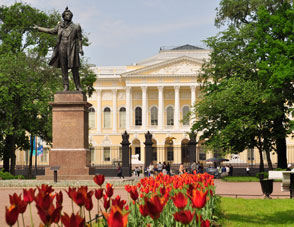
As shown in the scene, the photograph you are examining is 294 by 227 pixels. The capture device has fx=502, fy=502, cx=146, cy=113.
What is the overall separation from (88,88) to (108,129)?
39426 millimetres

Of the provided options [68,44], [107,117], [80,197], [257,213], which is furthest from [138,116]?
[80,197]

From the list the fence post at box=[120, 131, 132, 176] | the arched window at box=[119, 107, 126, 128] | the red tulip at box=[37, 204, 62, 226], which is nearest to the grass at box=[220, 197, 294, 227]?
the red tulip at box=[37, 204, 62, 226]

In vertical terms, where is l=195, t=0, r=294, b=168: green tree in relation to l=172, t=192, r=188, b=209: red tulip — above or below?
above

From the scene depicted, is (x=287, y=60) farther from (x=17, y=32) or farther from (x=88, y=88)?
(x=17, y=32)

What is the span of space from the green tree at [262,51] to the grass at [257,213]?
13.0 m

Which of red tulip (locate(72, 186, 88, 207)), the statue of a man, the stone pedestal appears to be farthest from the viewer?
the statue of a man

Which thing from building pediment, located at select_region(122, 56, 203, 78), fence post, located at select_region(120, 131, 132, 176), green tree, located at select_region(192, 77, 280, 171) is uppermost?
building pediment, located at select_region(122, 56, 203, 78)

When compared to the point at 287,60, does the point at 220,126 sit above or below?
below

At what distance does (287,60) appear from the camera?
25359 mm

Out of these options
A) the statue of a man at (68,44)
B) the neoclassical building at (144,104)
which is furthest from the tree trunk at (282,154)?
the neoclassical building at (144,104)

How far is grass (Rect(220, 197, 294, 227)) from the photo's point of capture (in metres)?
9.02

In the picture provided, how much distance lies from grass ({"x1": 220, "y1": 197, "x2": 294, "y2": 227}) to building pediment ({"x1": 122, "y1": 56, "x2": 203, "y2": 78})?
2187 inches

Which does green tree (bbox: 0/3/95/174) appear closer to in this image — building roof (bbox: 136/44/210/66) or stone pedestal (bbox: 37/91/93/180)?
stone pedestal (bbox: 37/91/93/180)

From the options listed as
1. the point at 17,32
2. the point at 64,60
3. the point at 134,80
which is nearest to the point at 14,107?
the point at 17,32
